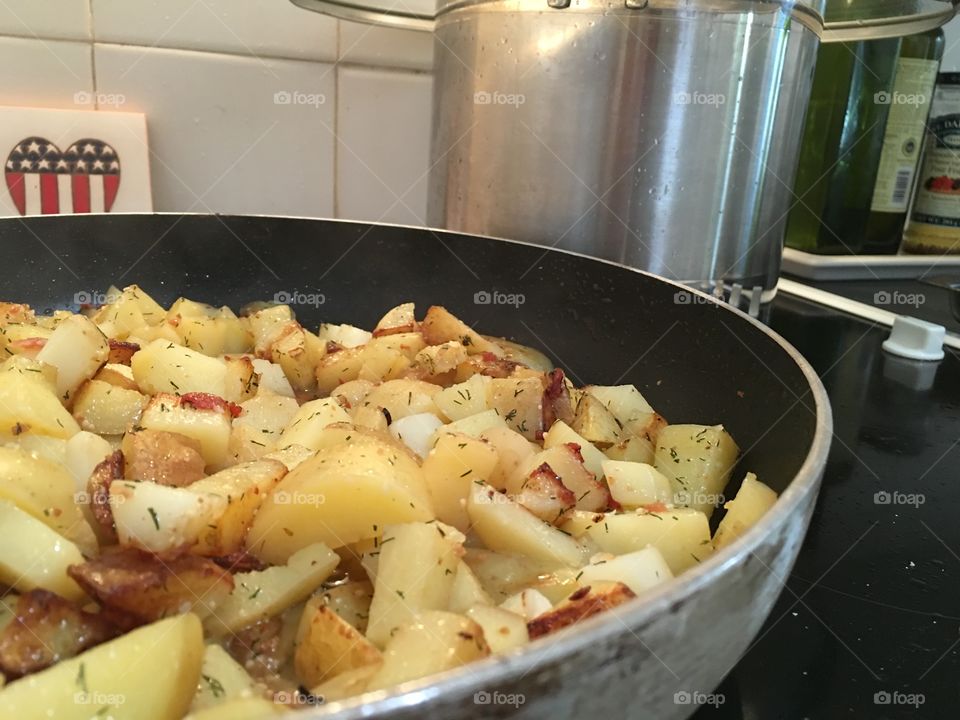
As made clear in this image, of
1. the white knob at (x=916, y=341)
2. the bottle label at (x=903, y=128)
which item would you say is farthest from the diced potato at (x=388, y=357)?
the bottle label at (x=903, y=128)

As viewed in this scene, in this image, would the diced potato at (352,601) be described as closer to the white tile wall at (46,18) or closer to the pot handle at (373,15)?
the pot handle at (373,15)

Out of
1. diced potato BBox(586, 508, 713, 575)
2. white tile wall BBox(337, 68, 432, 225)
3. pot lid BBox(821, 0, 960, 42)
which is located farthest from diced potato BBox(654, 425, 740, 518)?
white tile wall BBox(337, 68, 432, 225)

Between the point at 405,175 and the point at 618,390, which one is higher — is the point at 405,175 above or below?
above

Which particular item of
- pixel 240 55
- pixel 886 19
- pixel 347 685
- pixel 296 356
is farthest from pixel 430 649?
pixel 886 19

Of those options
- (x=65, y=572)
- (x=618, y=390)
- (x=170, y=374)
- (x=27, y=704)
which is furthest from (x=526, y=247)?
(x=27, y=704)

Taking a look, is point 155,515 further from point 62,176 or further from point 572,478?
point 62,176

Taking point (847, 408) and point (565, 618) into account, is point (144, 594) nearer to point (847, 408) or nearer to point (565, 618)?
point (565, 618)
